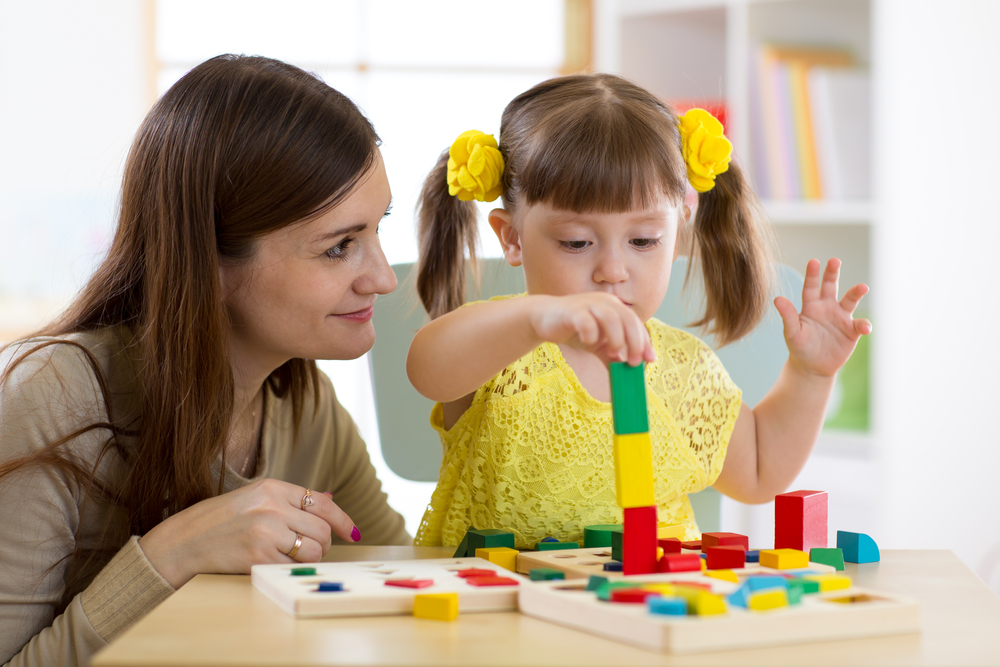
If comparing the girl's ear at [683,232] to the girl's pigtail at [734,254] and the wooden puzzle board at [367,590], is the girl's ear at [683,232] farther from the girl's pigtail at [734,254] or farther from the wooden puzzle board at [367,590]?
the wooden puzzle board at [367,590]

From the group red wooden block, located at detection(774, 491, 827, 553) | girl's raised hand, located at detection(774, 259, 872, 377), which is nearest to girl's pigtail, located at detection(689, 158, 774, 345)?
girl's raised hand, located at detection(774, 259, 872, 377)

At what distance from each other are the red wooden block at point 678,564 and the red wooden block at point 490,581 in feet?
0.35

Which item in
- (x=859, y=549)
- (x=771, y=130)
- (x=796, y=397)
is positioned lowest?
(x=859, y=549)

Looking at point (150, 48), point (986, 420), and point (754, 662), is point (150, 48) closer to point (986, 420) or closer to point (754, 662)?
point (986, 420)

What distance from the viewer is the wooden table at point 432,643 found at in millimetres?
485

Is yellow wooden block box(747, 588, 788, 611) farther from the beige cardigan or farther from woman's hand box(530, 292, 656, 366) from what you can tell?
the beige cardigan

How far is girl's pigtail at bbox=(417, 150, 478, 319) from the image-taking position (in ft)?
3.88

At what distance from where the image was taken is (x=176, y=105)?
3.09 feet

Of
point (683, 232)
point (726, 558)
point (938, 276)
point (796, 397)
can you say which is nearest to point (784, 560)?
point (726, 558)

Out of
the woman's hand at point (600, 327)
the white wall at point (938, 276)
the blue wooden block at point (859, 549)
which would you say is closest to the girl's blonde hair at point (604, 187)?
the woman's hand at point (600, 327)

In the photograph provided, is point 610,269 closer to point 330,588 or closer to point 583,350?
point 583,350

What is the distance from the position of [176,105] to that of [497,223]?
0.37m

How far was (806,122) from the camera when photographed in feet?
6.35

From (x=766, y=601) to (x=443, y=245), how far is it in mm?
737
